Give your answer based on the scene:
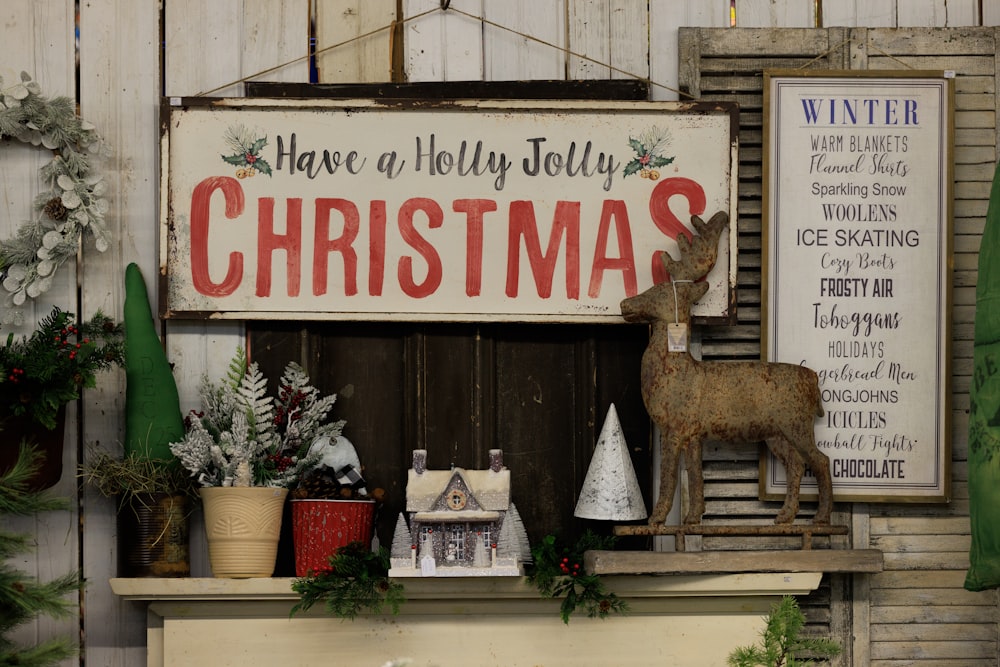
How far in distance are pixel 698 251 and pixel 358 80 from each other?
0.90 meters

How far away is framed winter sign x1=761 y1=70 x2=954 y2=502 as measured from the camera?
2.89 meters

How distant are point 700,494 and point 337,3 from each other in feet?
4.68

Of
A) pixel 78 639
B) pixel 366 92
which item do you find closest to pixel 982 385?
pixel 366 92

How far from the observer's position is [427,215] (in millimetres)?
2912

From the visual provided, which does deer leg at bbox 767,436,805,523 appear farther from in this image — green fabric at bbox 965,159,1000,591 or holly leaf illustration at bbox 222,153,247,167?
holly leaf illustration at bbox 222,153,247,167

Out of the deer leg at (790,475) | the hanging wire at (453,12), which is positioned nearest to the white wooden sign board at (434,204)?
the hanging wire at (453,12)

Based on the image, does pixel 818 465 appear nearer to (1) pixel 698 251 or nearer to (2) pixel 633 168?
(1) pixel 698 251

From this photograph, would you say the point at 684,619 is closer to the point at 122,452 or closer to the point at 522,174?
the point at 522,174

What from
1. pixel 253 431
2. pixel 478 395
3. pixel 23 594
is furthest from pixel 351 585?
pixel 23 594

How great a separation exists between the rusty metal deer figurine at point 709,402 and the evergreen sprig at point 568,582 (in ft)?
0.64

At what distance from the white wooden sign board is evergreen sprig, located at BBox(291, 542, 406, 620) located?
0.55 meters

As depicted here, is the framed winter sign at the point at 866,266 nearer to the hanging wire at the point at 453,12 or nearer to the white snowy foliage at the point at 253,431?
the hanging wire at the point at 453,12

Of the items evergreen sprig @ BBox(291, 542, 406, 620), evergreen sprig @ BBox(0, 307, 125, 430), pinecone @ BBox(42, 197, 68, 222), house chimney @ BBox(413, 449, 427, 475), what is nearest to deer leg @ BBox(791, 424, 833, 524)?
house chimney @ BBox(413, 449, 427, 475)

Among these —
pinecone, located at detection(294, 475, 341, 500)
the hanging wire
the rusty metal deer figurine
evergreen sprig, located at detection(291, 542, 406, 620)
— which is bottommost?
evergreen sprig, located at detection(291, 542, 406, 620)
